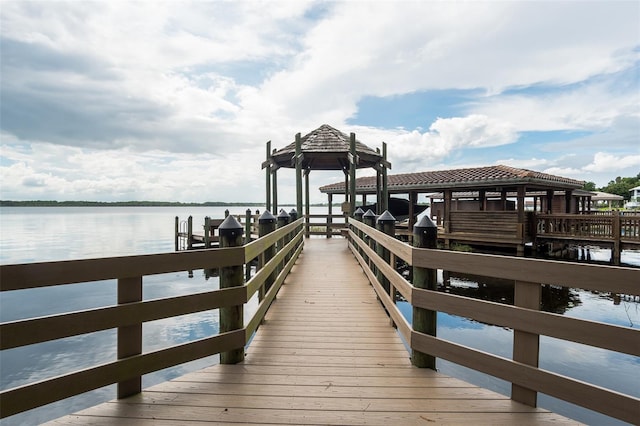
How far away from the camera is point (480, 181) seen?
14.5 meters

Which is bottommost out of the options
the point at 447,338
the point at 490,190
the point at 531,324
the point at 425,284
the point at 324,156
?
the point at 447,338

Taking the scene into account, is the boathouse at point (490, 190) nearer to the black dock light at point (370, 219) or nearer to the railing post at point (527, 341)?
the black dock light at point (370, 219)

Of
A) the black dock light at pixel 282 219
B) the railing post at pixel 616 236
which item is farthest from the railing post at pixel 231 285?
the railing post at pixel 616 236

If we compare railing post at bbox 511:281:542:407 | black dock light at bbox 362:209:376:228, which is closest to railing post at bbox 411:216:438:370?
Result: railing post at bbox 511:281:542:407

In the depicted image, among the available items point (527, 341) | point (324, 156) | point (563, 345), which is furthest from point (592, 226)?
point (527, 341)

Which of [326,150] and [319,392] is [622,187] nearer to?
[326,150]

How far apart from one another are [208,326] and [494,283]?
9.57 metres

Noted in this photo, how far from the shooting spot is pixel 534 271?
6.52 feet

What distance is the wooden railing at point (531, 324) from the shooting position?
169 cm

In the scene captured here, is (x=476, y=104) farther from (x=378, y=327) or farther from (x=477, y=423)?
(x=477, y=423)

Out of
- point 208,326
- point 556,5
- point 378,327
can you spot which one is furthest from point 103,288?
point 556,5

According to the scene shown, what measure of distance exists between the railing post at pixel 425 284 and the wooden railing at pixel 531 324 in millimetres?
50

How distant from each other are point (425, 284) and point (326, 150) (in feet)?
28.2

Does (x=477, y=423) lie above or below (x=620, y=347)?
below
